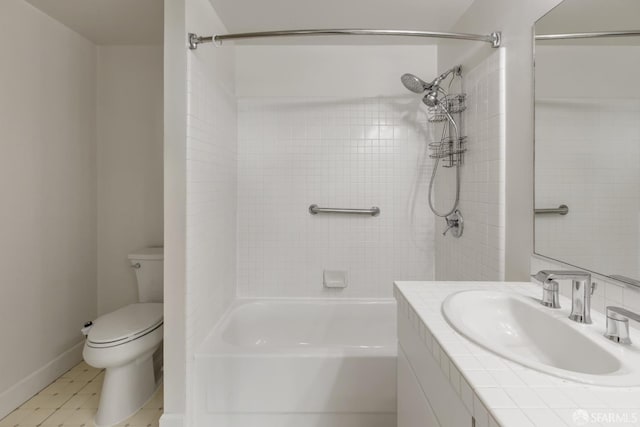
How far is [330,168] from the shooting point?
94.0 inches

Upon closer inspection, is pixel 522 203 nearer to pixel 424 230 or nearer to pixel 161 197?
pixel 424 230

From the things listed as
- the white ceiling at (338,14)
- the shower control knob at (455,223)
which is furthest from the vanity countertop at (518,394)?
the white ceiling at (338,14)

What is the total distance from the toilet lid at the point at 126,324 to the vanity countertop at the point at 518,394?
164 cm

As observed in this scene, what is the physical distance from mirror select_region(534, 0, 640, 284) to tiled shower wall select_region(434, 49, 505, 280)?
245mm

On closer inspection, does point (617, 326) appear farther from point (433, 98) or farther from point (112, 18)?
point (112, 18)

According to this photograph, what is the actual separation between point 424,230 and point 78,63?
2.81 metres

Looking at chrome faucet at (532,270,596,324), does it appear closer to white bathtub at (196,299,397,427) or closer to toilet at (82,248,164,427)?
white bathtub at (196,299,397,427)

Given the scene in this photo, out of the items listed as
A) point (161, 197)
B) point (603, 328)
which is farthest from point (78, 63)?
point (603, 328)

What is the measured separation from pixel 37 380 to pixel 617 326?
2817 millimetres

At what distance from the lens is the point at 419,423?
94cm

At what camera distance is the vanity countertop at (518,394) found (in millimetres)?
489

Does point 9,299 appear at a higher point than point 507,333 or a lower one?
lower

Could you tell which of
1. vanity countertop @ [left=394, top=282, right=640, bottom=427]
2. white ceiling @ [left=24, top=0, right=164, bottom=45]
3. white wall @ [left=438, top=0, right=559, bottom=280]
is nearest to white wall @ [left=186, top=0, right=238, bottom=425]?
white ceiling @ [left=24, top=0, right=164, bottom=45]

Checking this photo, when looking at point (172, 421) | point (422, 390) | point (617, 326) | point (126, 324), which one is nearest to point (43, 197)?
point (126, 324)
